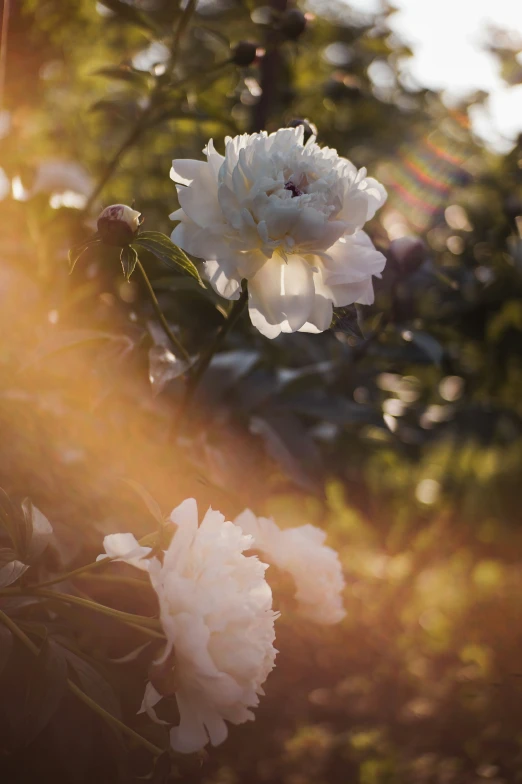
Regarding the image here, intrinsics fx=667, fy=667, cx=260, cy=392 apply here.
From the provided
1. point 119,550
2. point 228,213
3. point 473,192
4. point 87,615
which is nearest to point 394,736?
point 87,615

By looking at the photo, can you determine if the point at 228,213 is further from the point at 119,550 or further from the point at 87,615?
the point at 87,615

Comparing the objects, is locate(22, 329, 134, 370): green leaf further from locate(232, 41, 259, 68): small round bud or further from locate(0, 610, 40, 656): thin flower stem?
locate(232, 41, 259, 68): small round bud

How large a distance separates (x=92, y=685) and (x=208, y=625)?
127 millimetres

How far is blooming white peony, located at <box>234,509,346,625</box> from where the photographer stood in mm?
706

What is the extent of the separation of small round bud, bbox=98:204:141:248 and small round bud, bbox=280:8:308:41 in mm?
552

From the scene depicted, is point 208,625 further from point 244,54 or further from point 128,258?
point 244,54

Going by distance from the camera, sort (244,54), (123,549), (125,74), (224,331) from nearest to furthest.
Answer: (123,549), (224,331), (244,54), (125,74)

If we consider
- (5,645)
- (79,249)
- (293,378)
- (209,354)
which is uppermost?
(79,249)

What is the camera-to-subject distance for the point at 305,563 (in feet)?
2.33

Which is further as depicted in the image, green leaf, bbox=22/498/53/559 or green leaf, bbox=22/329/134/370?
green leaf, bbox=22/329/134/370

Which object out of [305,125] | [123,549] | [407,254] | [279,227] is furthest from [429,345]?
[123,549]

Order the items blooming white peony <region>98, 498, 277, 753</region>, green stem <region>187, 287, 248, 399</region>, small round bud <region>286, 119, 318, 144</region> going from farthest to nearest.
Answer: small round bud <region>286, 119, 318, 144</region>
green stem <region>187, 287, 248, 399</region>
blooming white peony <region>98, 498, 277, 753</region>

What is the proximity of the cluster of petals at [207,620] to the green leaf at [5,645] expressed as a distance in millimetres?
104

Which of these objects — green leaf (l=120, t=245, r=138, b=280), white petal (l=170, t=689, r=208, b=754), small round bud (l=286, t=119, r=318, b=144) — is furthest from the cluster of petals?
small round bud (l=286, t=119, r=318, b=144)
